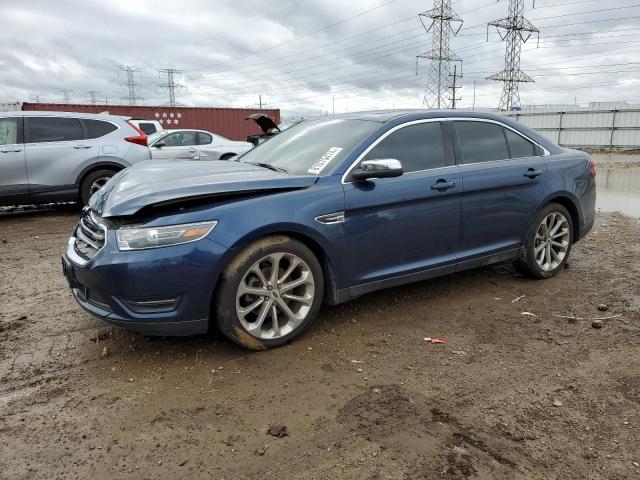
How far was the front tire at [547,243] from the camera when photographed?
4.80m

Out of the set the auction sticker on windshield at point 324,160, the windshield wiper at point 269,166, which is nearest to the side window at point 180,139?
the windshield wiper at point 269,166

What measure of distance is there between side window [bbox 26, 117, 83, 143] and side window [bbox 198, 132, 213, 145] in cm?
494

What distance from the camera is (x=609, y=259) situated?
5.84 meters

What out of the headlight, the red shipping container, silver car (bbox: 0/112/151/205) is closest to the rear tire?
silver car (bbox: 0/112/151/205)

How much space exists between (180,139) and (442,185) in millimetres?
10354

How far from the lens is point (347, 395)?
2.93 metres

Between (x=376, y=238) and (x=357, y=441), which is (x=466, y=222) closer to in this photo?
(x=376, y=238)

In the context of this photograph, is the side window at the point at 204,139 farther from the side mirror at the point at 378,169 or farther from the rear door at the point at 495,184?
the side mirror at the point at 378,169

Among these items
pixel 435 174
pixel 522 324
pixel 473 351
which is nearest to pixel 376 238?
pixel 435 174

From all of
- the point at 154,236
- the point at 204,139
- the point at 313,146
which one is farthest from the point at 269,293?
the point at 204,139

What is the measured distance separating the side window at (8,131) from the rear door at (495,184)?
22.9 ft

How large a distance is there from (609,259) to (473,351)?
129 inches

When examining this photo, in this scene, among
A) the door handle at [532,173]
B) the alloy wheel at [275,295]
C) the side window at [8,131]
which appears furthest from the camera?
the side window at [8,131]

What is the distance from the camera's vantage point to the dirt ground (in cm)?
237
